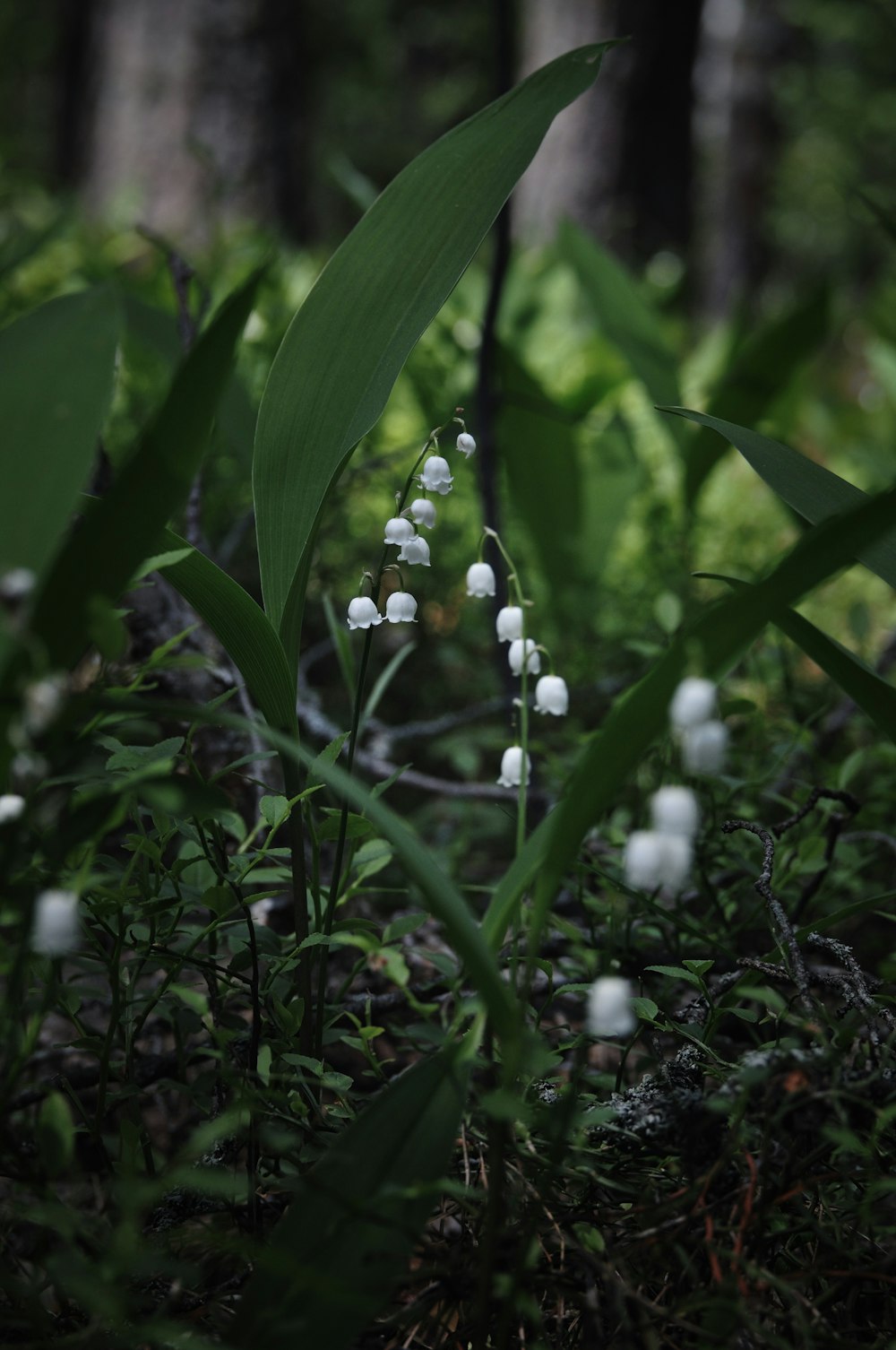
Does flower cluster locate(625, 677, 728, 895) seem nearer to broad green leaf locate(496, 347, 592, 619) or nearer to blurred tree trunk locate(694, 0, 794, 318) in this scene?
broad green leaf locate(496, 347, 592, 619)

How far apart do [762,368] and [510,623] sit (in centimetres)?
142

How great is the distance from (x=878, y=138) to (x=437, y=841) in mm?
17139

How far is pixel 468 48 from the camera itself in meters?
13.9

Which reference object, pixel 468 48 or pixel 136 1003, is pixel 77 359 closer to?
pixel 136 1003

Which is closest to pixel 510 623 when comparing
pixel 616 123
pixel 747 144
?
pixel 616 123

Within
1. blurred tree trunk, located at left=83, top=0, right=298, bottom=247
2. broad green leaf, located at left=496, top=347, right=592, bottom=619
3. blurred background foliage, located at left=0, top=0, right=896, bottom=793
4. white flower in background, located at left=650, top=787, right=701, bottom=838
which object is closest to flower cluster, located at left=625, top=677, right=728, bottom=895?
white flower in background, located at left=650, top=787, right=701, bottom=838

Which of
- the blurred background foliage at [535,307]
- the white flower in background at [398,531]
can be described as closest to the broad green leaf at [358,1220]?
the white flower in background at [398,531]

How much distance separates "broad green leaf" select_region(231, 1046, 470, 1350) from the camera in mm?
598

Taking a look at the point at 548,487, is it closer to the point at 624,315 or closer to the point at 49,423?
the point at 624,315

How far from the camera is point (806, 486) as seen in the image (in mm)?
898

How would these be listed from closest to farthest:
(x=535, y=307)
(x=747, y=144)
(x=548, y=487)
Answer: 1. (x=548, y=487)
2. (x=535, y=307)
3. (x=747, y=144)

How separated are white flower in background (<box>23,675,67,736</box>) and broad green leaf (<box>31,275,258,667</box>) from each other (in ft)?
0.25

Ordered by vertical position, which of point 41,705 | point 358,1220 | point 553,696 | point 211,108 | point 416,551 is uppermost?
point 211,108

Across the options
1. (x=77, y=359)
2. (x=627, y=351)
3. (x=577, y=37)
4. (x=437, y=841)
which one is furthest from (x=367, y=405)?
(x=577, y=37)
